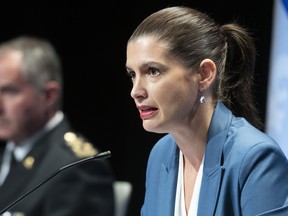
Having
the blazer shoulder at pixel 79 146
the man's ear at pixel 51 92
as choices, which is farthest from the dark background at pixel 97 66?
the blazer shoulder at pixel 79 146

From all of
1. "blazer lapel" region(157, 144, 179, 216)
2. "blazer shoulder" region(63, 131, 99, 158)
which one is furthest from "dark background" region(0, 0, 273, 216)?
"blazer lapel" region(157, 144, 179, 216)

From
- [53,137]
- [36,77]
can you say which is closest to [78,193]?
[53,137]

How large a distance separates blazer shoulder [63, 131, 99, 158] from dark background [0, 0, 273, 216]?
3.23 ft

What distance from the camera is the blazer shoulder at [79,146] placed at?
2793mm

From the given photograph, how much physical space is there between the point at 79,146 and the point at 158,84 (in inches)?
39.2

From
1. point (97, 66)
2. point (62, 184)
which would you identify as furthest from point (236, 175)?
point (97, 66)

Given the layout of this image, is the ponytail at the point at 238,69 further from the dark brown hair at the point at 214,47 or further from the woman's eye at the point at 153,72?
the woman's eye at the point at 153,72

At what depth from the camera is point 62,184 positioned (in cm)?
265

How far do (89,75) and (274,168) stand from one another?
2.57 metres

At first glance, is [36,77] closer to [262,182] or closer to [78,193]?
[78,193]

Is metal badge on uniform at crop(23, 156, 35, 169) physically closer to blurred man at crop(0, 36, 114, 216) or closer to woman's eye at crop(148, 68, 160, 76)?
blurred man at crop(0, 36, 114, 216)

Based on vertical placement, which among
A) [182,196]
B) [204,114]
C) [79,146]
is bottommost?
[79,146]

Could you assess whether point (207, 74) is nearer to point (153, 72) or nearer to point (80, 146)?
point (153, 72)

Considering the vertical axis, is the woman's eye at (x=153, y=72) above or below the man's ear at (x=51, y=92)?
above
